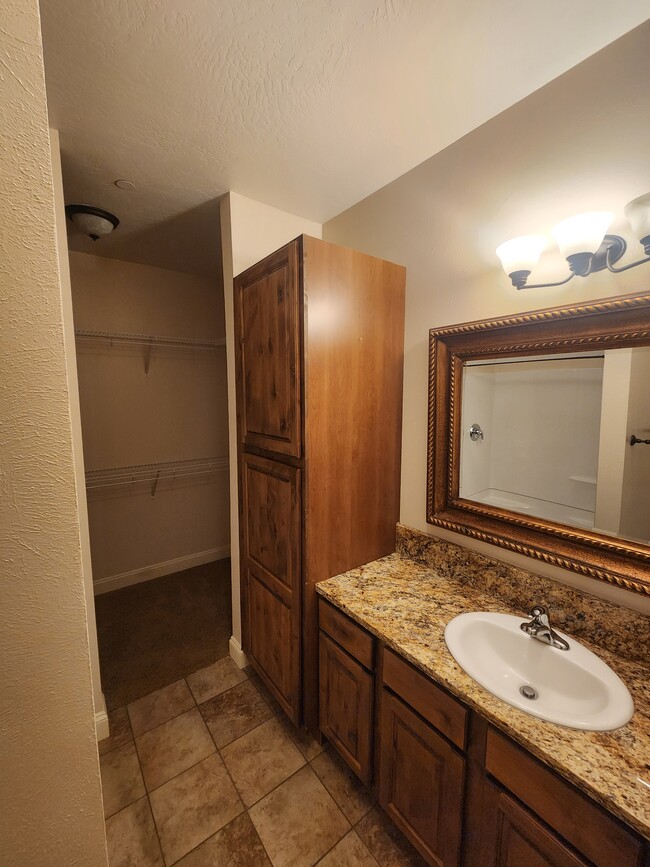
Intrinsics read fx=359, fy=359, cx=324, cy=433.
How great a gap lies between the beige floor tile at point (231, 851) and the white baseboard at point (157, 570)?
2.06 m

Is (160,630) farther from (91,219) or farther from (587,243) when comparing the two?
(587,243)

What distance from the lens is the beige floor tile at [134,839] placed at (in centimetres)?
121

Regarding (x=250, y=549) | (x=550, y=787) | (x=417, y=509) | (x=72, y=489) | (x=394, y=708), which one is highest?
(x=72, y=489)

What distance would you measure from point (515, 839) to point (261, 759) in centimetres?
109

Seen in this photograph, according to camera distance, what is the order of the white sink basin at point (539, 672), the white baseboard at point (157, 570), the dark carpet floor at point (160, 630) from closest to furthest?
1. the white sink basin at point (539, 672)
2. the dark carpet floor at point (160, 630)
3. the white baseboard at point (157, 570)

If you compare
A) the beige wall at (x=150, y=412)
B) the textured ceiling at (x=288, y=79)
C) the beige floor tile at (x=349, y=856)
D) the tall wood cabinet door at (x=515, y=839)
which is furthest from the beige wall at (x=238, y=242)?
the tall wood cabinet door at (x=515, y=839)

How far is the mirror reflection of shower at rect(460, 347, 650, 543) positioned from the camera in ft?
3.53

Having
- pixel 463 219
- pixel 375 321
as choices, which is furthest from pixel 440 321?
pixel 463 219

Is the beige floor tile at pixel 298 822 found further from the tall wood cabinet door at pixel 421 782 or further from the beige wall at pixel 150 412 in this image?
the beige wall at pixel 150 412

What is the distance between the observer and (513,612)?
1.28 meters

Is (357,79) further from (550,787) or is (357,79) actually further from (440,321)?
(550,787)

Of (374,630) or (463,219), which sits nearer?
(374,630)

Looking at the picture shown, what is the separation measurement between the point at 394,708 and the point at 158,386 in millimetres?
2758

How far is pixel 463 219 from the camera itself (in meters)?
1.42
